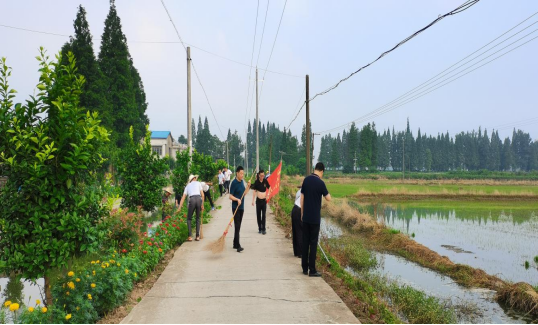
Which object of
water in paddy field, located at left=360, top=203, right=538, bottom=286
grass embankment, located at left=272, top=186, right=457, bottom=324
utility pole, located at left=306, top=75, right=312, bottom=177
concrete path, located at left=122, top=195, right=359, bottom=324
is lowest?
water in paddy field, located at left=360, top=203, right=538, bottom=286

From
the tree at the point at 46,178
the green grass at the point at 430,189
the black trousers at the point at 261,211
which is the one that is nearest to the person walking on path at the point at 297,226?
the black trousers at the point at 261,211

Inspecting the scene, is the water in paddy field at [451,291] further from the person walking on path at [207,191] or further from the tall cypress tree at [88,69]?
the tall cypress tree at [88,69]

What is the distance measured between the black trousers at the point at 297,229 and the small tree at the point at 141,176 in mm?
6489

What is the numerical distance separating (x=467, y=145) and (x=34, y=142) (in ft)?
493

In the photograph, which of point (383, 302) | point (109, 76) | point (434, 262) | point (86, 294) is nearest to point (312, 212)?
point (383, 302)

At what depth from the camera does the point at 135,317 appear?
16.1 feet

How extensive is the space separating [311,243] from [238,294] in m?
1.71

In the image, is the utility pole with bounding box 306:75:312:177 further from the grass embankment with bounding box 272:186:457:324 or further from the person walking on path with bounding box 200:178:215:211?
the grass embankment with bounding box 272:186:457:324

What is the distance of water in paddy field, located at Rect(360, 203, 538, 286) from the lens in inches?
461

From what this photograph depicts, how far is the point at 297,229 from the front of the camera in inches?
334

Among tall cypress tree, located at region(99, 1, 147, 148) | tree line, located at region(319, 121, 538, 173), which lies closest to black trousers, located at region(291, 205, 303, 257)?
tall cypress tree, located at region(99, 1, 147, 148)

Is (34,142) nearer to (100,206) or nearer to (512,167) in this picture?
(100,206)

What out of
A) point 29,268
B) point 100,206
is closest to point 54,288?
point 29,268

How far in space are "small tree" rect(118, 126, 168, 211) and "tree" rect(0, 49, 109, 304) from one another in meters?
7.77
